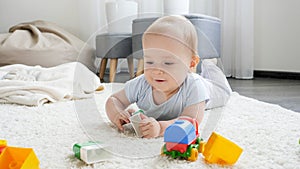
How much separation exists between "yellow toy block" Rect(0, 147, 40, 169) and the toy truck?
0.70 ft

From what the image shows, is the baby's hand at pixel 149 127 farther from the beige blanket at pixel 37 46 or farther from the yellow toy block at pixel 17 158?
the beige blanket at pixel 37 46

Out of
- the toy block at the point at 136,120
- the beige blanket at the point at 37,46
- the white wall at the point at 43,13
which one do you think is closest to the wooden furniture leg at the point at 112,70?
the toy block at the point at 136,120

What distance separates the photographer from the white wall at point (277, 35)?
208cm

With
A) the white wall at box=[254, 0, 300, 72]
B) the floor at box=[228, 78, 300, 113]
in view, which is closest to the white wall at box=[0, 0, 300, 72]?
the white wall at box=[254, 0, 300, 72]

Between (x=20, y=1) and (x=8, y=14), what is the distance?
133 mm

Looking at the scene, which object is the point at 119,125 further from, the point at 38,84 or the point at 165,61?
the point at 38,84

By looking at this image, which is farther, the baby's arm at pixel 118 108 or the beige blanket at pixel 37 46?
the beige blanket at pixel 37 46

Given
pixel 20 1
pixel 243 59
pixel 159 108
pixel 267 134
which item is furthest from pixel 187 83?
pixel 20 1

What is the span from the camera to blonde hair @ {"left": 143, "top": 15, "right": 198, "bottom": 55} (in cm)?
63

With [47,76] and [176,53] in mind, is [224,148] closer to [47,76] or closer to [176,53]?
[176,53]

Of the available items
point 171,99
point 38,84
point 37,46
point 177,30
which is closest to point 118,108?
point 171,99

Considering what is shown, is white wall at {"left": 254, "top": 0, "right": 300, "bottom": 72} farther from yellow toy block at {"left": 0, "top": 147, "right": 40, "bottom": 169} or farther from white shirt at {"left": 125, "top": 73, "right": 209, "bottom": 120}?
yellow toy block at {"left": 0, "top": 147, "right": 40, "bottom": 169}

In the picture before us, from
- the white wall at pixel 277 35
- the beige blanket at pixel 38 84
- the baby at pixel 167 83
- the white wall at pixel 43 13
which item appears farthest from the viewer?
the white wall at pixel 43 13

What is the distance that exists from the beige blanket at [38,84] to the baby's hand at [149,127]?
0.18 meters
